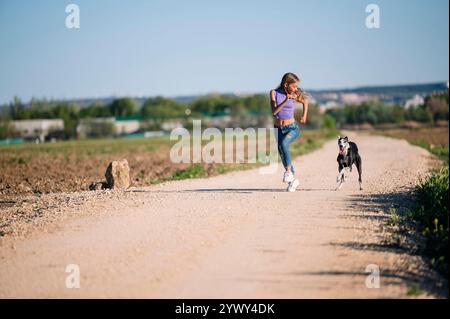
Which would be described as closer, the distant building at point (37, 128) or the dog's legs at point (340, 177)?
the dog's legs at point (340, 177)

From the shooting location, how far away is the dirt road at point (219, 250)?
22.4ft

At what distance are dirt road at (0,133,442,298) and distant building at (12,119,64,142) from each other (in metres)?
104

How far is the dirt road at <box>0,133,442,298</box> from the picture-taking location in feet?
22.4

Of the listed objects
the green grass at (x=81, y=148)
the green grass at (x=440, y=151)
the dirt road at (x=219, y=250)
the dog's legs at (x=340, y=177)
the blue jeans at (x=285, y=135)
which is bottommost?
the green grass at (x=81, y=148)

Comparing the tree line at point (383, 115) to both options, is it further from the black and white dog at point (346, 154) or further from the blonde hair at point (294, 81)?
the blonde hair at point (294, 81)

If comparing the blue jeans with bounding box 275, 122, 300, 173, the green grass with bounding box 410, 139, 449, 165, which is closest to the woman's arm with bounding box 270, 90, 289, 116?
the blue jeans with bounding box 275, 122, 300, 173

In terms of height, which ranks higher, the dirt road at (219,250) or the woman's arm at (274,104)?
the woman's arm at (274,104)

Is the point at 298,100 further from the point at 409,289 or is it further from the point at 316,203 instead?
the point at 409,289

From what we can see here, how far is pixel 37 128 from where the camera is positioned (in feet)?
386

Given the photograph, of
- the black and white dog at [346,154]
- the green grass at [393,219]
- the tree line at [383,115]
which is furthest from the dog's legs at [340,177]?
the tree line at [383,115]

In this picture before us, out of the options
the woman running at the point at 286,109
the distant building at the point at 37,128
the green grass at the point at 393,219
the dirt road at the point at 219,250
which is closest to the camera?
the dirt road at the point at 219,250

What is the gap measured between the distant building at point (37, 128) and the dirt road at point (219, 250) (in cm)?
10434
